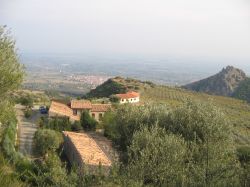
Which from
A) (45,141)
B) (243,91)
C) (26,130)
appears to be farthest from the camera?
(243,91)

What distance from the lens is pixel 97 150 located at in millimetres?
33344

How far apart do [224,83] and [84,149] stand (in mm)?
122885

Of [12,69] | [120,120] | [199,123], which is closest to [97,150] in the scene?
[120,120]

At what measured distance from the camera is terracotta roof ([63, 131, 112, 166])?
28466 millimetres

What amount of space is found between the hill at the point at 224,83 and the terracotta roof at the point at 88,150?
11166 cm

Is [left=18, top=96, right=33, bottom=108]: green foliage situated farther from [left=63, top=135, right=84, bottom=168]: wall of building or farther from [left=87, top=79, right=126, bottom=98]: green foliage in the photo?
[left=87, top=79, right=126, bottom=98]: green foliage

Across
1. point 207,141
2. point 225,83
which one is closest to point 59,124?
point 207,141

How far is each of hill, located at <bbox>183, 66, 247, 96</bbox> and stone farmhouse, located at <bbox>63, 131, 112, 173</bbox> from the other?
112 m

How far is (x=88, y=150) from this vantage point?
3306cm

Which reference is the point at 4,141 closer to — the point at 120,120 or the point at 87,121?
the point at 120,120

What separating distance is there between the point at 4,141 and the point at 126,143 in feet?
27.4

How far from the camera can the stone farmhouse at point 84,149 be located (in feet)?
98.0

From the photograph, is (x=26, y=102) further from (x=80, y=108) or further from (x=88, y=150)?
(x=88, y=150)

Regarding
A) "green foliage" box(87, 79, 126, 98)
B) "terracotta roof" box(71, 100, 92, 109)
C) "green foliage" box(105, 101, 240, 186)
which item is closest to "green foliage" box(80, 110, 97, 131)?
"terracotta roof" box(71, 100, 92, 109)
